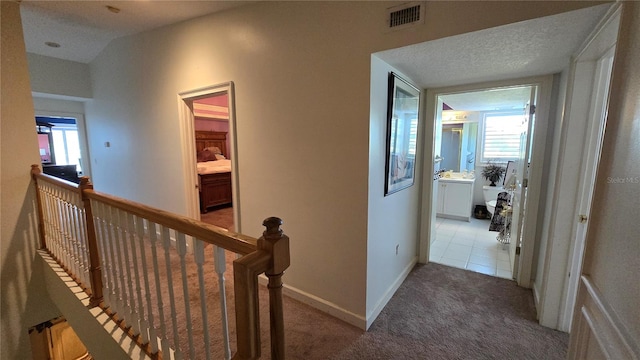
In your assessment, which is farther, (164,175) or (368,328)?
(164,175)

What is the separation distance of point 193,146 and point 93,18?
167 cm

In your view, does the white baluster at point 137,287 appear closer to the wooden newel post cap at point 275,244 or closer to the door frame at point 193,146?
the wooden newel post cap at point 275,244

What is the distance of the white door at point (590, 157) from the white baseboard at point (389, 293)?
3.96 ft

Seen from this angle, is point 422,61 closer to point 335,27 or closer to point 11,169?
point 335,27

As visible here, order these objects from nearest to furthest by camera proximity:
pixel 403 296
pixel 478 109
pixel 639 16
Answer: pixel 639 16 → pixel 403 296 → pixel 478 109

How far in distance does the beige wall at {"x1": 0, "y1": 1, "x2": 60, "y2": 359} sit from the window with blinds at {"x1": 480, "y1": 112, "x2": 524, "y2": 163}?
6.42 metres

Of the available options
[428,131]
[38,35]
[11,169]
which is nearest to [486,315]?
[428,131]

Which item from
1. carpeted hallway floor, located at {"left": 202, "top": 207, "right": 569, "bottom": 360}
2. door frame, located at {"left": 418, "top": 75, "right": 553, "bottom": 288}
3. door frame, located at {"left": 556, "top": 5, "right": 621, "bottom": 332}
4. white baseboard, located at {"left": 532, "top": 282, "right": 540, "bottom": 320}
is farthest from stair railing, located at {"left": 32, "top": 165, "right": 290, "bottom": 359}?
door frame, located at {"left": 418, "top": 75, "right": 553, "bottom": 288}

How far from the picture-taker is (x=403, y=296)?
2340mm

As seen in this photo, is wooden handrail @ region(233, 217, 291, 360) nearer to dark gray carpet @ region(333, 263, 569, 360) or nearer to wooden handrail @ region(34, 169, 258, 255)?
wooden handrail @ region(34, 169, 258, 255)

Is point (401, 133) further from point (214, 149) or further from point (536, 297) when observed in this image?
point (214, 149)

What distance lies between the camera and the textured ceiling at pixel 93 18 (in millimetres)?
2383

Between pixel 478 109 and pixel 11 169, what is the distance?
6.32m

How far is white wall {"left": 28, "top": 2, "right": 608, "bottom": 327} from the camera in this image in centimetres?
171
